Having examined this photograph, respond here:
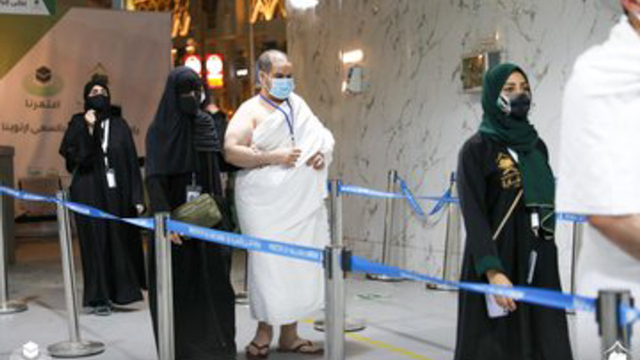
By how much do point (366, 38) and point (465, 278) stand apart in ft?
20.8

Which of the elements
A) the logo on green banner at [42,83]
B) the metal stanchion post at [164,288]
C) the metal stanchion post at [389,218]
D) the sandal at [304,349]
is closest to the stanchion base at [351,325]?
the sandal at [304,349]

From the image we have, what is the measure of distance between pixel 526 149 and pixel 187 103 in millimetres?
2271

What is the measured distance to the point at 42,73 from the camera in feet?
43.3

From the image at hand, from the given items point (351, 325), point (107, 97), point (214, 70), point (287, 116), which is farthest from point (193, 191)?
point (214, 70)

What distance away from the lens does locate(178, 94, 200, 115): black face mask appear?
5.27 metres

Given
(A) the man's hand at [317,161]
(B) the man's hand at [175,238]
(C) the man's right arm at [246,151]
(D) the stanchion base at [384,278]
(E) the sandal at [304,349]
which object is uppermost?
(C) the man's right arm at [246,151]

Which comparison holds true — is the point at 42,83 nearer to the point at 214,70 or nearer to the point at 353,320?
the point at 214,70

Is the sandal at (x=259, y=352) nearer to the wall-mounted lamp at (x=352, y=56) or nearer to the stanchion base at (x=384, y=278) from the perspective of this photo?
the stanchion base at (x=384, y=278)

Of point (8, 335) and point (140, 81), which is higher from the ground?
point (140, 81)

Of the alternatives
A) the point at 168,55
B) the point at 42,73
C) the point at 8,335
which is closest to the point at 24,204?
the point at 42,73

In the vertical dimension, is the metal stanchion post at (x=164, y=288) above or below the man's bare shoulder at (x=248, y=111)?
below

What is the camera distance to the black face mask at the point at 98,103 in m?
7.21

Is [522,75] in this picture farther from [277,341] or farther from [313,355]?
[277,341]

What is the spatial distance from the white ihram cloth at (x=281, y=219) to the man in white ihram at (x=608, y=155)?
11.0 ft
